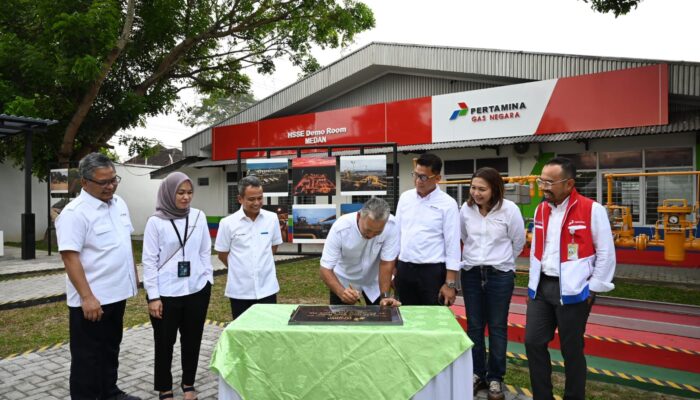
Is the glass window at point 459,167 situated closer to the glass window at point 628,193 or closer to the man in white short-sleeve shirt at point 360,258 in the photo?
the glass window at point 628,193

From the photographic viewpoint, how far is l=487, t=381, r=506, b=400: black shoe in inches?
138

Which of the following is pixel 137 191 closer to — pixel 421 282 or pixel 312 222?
pixel 312 222

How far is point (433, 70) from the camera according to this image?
1283 cm

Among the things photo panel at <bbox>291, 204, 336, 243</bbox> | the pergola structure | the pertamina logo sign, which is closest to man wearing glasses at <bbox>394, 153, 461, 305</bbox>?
photo panel at <bbox>291, 204, 336, 243</bbox>

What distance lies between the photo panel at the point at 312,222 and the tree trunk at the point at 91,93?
8477 millimetres

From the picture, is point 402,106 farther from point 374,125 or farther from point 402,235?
point 402,235

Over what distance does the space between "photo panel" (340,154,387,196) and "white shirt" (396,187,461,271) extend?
2703mm

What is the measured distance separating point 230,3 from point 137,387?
13271 millimetres

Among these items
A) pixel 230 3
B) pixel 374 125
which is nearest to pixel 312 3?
pixel 230 3

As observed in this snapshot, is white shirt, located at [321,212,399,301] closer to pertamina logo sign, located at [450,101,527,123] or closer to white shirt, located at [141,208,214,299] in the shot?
white shirt, located at [141,208,214,299]

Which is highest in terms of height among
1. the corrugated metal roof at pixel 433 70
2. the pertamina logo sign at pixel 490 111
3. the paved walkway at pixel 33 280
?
the corrugated metal roof at pixel 433 70

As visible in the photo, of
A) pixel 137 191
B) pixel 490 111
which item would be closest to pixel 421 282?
pixel 490 111

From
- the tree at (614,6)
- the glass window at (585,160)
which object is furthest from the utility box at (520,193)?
the tree at (614,6)

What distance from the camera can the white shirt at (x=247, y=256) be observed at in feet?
11.8
